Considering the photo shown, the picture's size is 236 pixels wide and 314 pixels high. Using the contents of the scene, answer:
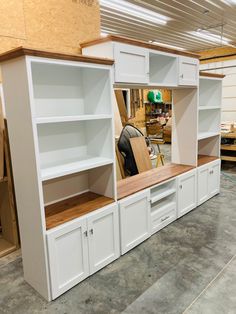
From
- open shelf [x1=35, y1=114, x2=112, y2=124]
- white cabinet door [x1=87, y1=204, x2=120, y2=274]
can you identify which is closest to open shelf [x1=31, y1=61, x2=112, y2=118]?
open shelf [x1=35, y1=114, x2=112, y2=124]

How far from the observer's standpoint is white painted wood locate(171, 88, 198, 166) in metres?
3.77

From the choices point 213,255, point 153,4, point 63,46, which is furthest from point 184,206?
point 153,4

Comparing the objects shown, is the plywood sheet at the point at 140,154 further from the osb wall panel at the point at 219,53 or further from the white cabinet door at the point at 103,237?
the osb wall panel at the point at 219,53

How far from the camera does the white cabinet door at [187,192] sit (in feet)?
11.7

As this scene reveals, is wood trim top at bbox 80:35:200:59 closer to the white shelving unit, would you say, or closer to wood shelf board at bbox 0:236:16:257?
the white shelving unit

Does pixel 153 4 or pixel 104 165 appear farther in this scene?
pixel 153 4

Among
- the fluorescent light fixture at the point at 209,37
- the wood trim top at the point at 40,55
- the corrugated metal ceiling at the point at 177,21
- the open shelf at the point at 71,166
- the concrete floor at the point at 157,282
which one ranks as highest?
the fluorescent light fixture at the point at 209,37

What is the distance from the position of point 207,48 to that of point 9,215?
913cm

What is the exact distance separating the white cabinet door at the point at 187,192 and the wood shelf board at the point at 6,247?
218cm

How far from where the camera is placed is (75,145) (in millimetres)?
2674

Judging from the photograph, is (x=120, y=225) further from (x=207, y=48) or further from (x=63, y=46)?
(x=207, y=48)

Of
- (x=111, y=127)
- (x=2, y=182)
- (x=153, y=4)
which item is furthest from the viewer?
(x=153, y=4)

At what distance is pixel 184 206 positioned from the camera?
371cm

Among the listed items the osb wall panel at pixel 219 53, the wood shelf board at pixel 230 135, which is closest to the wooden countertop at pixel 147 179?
the wood shelf board at pixel 230 135
